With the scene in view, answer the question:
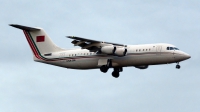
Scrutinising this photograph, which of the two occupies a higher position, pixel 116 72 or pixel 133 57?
pixel 133 57

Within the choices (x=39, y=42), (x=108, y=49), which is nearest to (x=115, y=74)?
(x=108, y=49)

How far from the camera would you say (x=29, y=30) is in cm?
5253

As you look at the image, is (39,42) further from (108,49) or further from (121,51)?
(121,51)

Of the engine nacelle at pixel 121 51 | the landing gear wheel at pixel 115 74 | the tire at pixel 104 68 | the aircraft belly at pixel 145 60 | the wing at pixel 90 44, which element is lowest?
the landing gear wheel at pixel 115 74

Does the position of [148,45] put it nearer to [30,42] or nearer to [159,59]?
[159,59]

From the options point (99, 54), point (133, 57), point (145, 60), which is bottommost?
point (145, 60)

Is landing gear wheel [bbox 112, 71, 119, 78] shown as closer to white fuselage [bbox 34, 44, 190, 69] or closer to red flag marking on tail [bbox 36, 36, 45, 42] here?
white fuselage [bbox 34, 44, 190, 69]

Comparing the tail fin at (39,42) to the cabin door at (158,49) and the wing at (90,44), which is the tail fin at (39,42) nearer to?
the wing at (90,44)

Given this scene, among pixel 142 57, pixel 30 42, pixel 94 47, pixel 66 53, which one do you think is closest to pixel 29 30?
pixel 30 42

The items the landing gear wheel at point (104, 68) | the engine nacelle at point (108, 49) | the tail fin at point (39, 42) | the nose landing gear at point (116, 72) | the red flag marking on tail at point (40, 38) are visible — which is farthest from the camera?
the red flag marking on tail at point (40, 38)

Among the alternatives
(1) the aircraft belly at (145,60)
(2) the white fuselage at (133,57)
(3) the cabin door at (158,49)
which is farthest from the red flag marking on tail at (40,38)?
(3) the cabin door at (158,49)

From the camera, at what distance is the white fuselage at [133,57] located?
46531 mm

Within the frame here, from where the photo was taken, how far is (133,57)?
47.1 m

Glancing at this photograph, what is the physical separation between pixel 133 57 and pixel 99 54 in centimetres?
354
